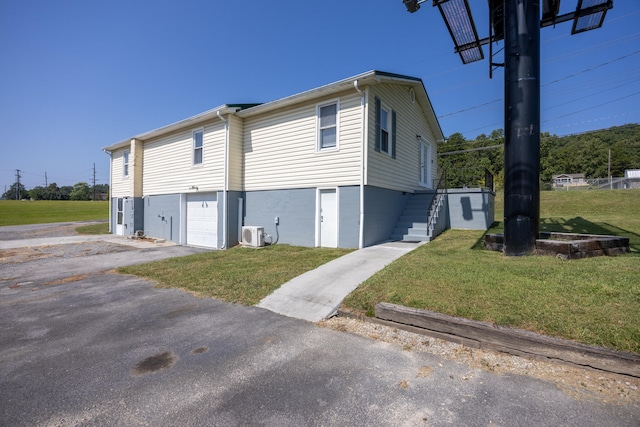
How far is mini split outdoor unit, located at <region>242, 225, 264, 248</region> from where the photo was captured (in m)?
10.3

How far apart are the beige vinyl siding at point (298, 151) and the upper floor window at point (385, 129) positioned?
0.91 meters

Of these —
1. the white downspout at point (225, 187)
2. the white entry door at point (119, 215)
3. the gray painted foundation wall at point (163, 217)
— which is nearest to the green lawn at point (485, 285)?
the white downspout at point (225, 187)

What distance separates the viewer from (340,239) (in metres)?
9.22

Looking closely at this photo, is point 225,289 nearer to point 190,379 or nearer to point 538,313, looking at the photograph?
point 190,379

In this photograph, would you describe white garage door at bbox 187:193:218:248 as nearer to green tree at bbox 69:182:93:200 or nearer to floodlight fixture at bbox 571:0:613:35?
floodlight fixture at bbox 571:0:613:35

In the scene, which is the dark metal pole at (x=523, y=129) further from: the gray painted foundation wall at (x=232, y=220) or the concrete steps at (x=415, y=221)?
the gray painted foundation wall at (x=232, y=220)

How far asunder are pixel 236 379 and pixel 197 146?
38.6 ft

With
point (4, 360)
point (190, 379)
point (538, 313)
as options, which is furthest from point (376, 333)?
point (4, 360)

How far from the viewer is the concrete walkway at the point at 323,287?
4547 mm

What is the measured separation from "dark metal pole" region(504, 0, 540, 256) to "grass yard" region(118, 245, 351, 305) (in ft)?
13.8

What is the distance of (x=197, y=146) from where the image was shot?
12.7 m

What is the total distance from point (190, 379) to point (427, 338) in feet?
8.61

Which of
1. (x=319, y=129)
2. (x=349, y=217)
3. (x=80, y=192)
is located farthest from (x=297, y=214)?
(x=80, y=192)

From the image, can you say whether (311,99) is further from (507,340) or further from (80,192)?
(80,192)
